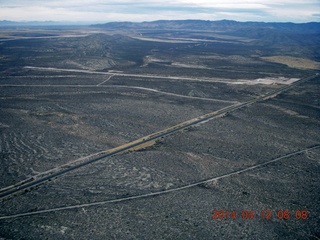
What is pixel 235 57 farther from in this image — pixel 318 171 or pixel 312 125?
pixel 318 171

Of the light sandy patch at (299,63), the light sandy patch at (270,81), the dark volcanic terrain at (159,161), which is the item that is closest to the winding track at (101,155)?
the dark volcanic terrain at (159,161)

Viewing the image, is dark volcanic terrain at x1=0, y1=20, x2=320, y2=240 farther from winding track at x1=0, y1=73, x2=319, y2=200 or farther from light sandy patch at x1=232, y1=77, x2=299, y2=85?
light sandy patch at x1=232, y1=77, x2=299, y2=85

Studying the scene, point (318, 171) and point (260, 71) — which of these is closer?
point (318, 171)

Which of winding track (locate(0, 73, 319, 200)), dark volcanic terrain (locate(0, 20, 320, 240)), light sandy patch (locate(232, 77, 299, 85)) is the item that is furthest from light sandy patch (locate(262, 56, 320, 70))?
winding track (locate(0, 73, 319, 200))

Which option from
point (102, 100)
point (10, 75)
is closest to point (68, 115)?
point (102, 100)
